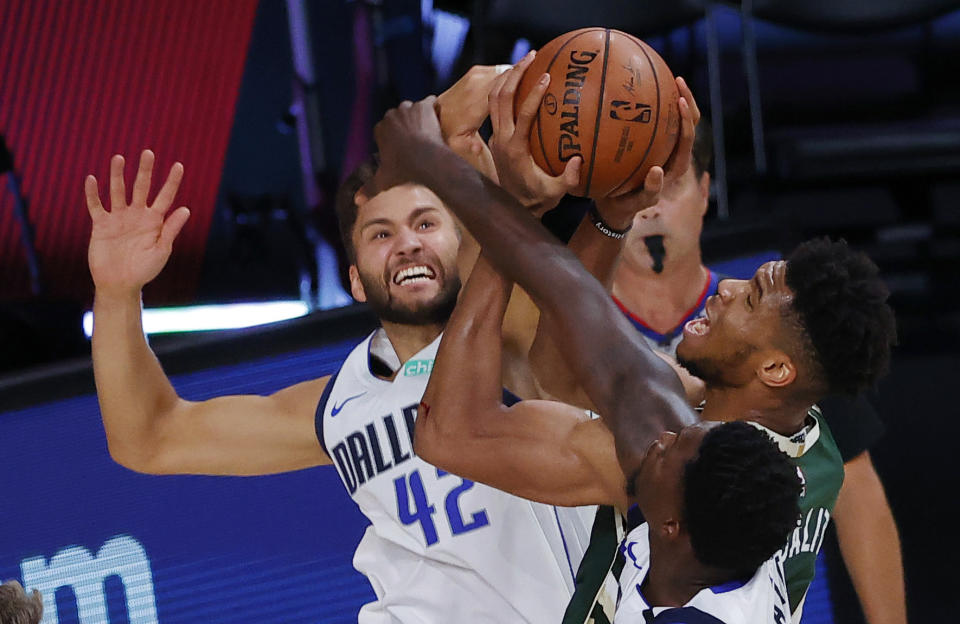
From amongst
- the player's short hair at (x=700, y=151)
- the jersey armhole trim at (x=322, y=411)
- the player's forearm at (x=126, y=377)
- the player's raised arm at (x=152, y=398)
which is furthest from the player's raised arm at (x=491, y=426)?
the player's short hair at (x=700, y=151)

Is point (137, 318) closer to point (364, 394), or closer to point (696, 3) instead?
point (364, 394)

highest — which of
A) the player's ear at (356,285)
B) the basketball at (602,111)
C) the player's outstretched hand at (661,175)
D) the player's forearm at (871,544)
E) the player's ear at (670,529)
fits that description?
the basketball at (602,111)

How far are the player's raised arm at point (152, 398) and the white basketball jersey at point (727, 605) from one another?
1.22m

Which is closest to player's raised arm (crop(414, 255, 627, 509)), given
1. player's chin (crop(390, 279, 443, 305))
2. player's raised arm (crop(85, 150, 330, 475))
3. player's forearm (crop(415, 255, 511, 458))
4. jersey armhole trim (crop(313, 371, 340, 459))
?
player's forearm (crop(415, 255, 511, 458))

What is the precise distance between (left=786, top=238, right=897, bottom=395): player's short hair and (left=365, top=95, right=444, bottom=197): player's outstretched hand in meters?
0.78

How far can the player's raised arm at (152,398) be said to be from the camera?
2693 mm

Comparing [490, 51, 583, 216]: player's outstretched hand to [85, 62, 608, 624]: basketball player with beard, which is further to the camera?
[85, 62, 608, 624]: basketball player with beard

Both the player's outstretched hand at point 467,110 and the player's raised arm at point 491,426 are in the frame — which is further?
the player's outstretched hand at point 467,110

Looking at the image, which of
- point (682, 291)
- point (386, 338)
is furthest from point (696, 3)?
point (386, 338)

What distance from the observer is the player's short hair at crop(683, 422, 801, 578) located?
1723mm

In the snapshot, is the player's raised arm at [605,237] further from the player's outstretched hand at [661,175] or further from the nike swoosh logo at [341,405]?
the nike swoosh logo at [341,405]

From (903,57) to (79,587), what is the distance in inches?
168

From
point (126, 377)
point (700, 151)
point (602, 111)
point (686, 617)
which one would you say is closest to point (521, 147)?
point (602, 111)

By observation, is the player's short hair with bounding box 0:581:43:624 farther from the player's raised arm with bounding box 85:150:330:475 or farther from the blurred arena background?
the blurred arena background
